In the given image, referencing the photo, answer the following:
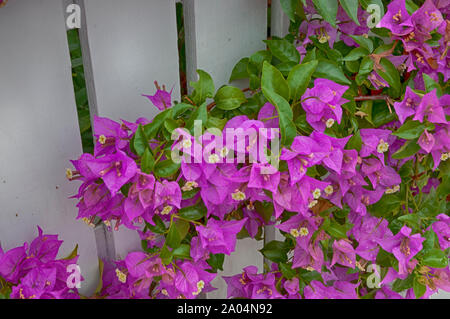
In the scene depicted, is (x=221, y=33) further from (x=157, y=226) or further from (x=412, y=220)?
(x=412, y=220)

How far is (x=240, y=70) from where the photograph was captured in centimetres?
87

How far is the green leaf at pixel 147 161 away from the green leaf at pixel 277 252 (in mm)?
346

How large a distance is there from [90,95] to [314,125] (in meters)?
0.35

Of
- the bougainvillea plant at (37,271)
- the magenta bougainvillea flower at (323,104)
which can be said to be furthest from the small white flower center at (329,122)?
the bougainvillea plant at (37,271)

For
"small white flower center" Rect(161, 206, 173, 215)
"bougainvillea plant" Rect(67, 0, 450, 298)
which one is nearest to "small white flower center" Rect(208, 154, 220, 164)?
"bougainvillea plant" Rect(67, 0, 450, 298)

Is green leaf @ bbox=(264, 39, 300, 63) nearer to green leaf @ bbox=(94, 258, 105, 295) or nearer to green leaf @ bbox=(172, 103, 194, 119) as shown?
green leaf @ bbox=(172, 103, 194, 119)

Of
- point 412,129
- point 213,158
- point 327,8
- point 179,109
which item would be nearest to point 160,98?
point 179,109

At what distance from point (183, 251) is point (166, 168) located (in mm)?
157

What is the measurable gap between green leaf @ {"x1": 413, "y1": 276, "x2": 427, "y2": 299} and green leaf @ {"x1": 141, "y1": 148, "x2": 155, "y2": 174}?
488 millimetres

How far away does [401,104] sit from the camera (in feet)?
2.39

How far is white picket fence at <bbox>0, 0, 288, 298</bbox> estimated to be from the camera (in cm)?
70
